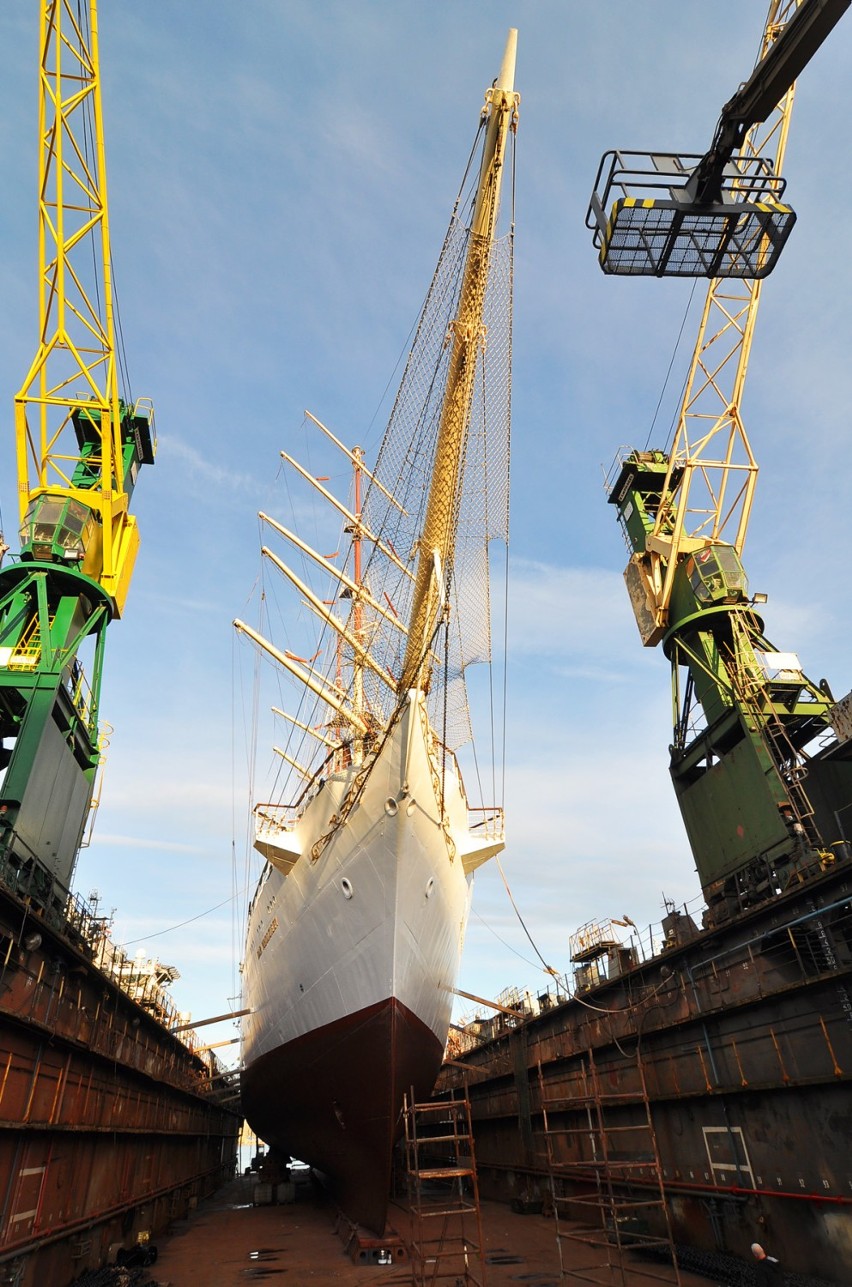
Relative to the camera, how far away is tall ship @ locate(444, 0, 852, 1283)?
1119 centimetres

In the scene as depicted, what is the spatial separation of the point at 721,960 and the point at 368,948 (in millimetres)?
7343

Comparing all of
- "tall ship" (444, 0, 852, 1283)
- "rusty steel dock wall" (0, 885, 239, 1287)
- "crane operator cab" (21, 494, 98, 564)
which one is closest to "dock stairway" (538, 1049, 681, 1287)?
"tall ship" (444, 0, 852, 1283)

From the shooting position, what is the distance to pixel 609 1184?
1109 cm

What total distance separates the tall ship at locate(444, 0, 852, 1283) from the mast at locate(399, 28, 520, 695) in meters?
4.50

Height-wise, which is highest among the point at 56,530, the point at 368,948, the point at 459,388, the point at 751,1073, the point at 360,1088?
the point at 56,530

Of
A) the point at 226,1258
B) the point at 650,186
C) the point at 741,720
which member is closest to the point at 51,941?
the point at 226,1258

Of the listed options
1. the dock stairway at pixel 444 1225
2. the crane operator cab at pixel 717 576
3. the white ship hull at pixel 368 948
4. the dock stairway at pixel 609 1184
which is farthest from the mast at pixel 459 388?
the crane operator cab at pixel 717 576

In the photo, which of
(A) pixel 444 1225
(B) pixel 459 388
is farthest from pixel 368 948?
(B) pixel 459 388

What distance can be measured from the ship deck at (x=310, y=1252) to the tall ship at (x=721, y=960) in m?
0.96

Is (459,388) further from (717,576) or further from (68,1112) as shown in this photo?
(68,1112)

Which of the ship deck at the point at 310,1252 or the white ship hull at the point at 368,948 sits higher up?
the white ship hull at the point at 368,948

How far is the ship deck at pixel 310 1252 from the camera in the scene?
12.1 meters

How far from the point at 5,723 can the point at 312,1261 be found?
14.4m

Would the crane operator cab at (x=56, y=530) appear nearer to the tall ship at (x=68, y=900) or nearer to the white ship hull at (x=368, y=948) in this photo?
the tall ship at (x=68, y=900)
